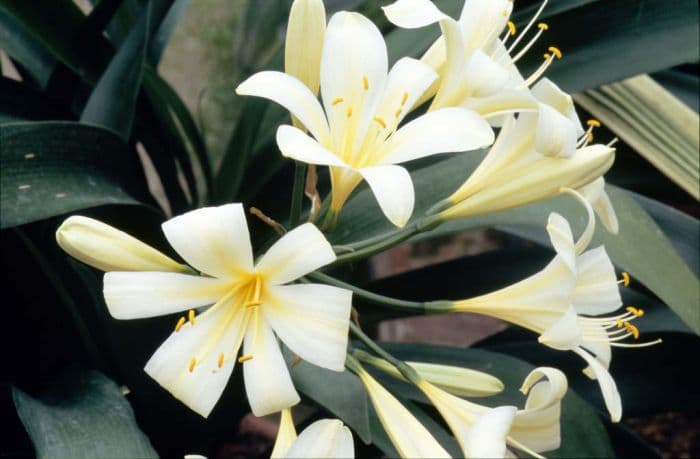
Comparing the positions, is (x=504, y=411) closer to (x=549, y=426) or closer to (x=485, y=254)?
(x=549, y=426)

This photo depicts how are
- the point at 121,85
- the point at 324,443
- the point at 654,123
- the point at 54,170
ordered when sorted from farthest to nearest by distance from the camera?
the point at 654,123 → the point at 121,85 → the point at 54,170 → the point at 324,443

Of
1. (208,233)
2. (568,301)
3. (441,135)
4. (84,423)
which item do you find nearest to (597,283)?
(568,301)

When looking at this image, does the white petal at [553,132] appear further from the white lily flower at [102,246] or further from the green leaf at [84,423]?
the green leaf at [84,423]

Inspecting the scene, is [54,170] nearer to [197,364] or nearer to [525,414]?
[197,364]

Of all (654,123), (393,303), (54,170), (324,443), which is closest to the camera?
(324,443)

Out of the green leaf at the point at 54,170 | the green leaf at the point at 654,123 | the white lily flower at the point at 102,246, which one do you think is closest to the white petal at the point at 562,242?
the white lily flower at the point at 102,246

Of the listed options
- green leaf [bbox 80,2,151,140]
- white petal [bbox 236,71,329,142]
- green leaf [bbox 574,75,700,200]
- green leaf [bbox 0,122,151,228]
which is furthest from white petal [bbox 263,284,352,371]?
green leaf [bbox 574,75,700,200]
